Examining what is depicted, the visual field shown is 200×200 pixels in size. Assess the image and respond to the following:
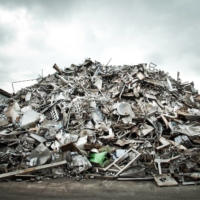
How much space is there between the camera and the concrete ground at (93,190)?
169 inches

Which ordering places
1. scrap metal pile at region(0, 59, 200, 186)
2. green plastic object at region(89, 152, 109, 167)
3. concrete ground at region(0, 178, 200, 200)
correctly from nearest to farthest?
concrete ground at region(0, 178, 200, 200) → scrap metal pile at region(0, 59, 200, 186) → green plastic object at region(89, 152, 109, 167)

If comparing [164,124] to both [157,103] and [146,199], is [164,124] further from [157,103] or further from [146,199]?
[146,199]

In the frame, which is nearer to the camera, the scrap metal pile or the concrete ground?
the concrete ground

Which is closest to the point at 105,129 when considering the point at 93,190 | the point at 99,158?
Result: the point at 99,158

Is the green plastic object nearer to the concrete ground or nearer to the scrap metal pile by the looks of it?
the scrap metal pile

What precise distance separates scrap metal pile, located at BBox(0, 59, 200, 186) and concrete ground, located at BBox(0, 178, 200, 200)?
0.28 meters

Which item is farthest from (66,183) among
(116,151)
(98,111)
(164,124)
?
(164,124)

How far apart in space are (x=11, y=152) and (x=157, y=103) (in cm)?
765

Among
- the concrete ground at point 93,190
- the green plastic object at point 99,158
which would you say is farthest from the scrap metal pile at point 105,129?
the concrete ground at point 93,190

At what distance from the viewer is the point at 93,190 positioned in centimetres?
466

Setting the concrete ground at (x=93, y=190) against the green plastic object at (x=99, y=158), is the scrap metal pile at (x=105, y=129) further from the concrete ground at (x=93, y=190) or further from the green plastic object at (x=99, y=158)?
the concrete ground at (x=93, y=190)

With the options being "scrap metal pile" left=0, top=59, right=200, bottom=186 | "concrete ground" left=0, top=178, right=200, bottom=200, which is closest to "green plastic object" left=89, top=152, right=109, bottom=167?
"scrap metal pile" left=0, top=59, right=200, bottom=186

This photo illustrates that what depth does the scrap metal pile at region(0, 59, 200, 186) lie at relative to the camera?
18.4ft

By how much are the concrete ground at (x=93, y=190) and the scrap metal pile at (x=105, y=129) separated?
0.28m
